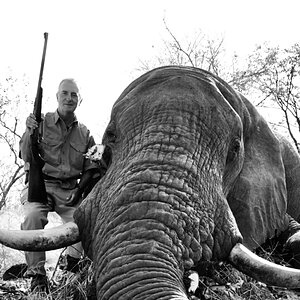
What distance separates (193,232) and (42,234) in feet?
3.11

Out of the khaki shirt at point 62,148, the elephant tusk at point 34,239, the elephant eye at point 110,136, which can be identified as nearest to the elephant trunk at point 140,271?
the elephant tusk at point 34,239

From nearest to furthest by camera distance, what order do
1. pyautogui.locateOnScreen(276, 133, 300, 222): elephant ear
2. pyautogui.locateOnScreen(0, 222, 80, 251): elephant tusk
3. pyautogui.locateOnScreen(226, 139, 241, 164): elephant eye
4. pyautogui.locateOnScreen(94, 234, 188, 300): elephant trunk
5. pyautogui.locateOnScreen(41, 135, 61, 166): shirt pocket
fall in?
pyautogui.locateOnScreen(94, 234, 188, 300): elephant trunk, pyautogui.locateOnScreen(0, 222, 80, 251): elephant tusk, pyautogui.locateOnScreen(226, 139, 241, 164): elephant eye, pyautogui.locateOnScreen(41, 135, 61, 166): shirt pocket, pyautogui.locateOnScreen(276, 133, 300, 222): elephant ear

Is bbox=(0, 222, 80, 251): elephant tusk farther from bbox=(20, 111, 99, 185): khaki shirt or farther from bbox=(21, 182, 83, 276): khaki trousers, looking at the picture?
bbox=(20, 111, 99, 185): khaki shirt

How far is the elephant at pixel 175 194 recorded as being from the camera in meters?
3.07

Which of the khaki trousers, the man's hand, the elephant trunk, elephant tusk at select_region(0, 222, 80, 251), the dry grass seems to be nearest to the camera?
the elephant trunk

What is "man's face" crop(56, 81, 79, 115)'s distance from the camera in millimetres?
5727

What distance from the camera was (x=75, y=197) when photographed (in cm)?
536

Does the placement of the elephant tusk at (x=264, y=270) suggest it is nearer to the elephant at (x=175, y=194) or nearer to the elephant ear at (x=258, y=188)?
the elephant at (x=175, y=194)

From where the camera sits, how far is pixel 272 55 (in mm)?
19172

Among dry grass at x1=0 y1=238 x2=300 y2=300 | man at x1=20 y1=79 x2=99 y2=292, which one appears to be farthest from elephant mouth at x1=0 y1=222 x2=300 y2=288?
man at x1=20 y1=79 x2=99 y2=292

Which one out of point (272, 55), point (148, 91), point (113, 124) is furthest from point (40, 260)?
point (272, 55)

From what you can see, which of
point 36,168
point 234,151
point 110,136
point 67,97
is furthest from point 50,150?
point 234,151

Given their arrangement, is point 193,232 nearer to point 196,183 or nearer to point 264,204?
point 196,183

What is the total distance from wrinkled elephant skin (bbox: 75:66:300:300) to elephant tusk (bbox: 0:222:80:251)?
181 mm
